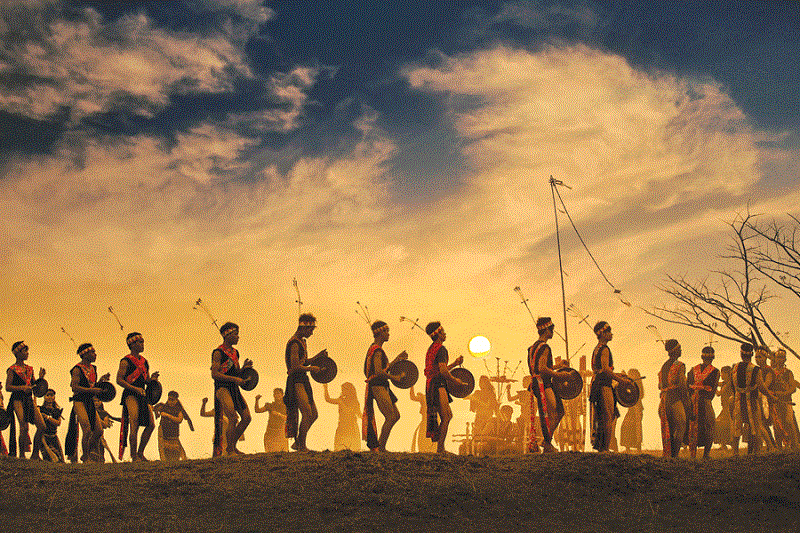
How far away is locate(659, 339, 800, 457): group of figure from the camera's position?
661 inches

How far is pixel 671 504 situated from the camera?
12414mm

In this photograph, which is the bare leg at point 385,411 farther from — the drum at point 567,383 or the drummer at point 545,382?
the drum at point 567,383

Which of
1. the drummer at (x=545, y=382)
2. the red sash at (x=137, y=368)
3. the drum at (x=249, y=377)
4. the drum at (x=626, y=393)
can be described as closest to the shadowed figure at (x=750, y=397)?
the drum at (x=626, y=393)

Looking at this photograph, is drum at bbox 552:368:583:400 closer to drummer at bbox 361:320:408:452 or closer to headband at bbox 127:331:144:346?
drummer at bbox 361:320:408:452

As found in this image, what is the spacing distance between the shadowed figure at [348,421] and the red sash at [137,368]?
299 inches

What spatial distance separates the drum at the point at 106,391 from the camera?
1597cm

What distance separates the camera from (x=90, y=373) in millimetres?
15852

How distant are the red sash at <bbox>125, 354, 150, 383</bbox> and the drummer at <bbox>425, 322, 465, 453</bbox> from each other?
17.5ft

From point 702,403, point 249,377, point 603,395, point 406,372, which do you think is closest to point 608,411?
point 603,395

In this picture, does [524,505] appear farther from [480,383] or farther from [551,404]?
[480,383]

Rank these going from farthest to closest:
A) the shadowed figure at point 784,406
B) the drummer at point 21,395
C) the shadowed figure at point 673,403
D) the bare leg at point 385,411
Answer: the shadowed figure at point 784,406 < the drummer at point 21,395 < the shadowed figure at point 673,403 < the bare leg at point 385,411

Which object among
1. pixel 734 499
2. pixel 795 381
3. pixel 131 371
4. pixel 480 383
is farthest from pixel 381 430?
pixel 795 381

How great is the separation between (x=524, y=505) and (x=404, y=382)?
4016 mm

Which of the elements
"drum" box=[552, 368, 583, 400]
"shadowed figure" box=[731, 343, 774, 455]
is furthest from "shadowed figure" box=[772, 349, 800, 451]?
"drum" box=[552, 368, 583, 400]
